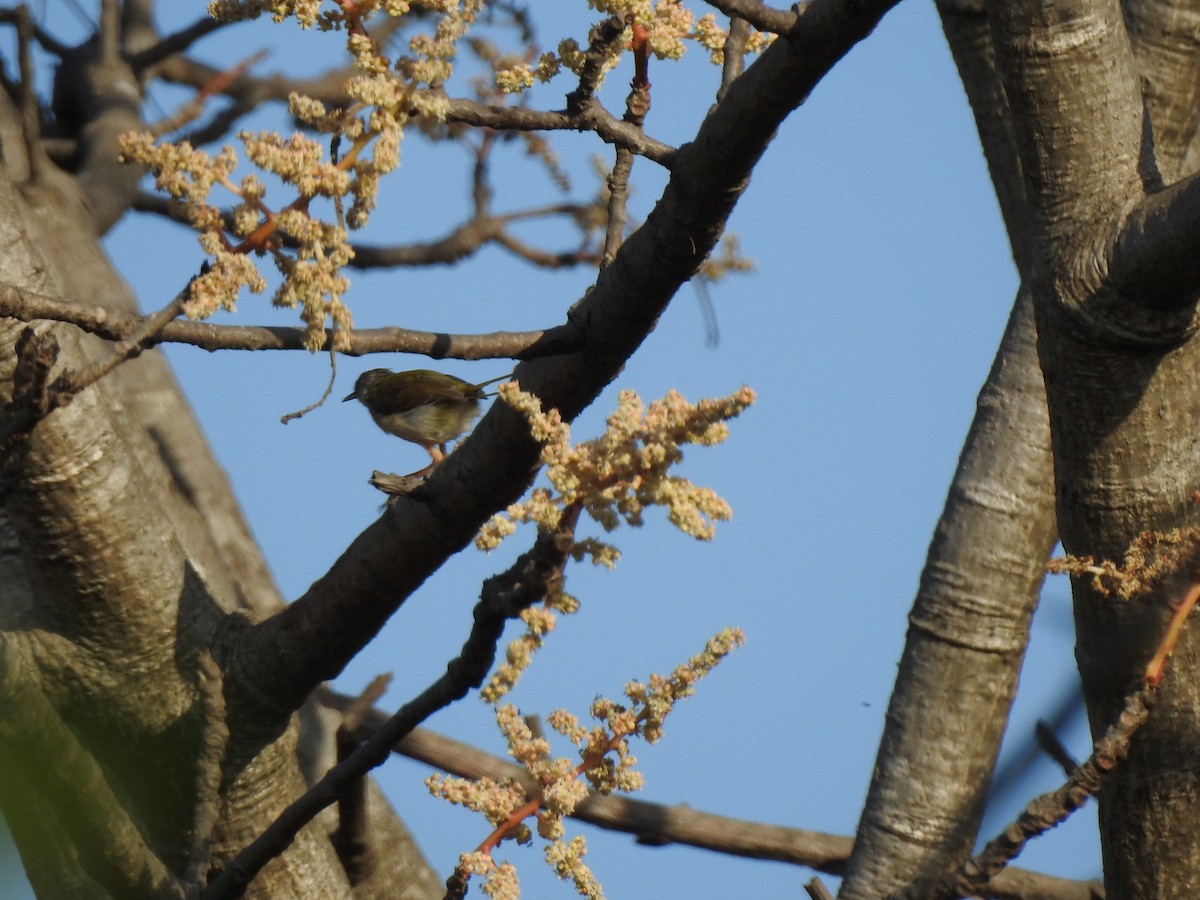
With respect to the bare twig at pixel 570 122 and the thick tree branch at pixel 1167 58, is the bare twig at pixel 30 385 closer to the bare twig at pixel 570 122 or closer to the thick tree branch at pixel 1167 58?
the bare twig at pixel 570 122

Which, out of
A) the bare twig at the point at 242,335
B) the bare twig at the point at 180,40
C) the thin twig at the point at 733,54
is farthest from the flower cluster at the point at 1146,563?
the bare twig at the point at 180,40

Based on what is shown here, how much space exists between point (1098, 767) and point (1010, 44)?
3.20 feet

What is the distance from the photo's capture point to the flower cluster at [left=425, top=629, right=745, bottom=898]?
75.5 inches

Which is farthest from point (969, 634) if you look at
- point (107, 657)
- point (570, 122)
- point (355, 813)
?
point (107, 657)

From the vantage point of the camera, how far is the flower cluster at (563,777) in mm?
1917

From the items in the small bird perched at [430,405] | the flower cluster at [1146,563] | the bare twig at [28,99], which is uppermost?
the small bird perched at [430,405]

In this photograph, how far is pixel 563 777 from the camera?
1958 millimetres

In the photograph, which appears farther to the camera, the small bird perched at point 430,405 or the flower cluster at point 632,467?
the small bird perched at point 430,405

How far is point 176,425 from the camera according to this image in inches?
174

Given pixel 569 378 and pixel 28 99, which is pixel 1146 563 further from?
pixel 28 99

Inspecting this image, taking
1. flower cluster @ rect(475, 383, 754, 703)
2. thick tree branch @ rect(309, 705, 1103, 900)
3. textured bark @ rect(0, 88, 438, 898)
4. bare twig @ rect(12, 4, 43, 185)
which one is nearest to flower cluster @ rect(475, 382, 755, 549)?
flower cluster @ rect(475, 383, 754, 703)

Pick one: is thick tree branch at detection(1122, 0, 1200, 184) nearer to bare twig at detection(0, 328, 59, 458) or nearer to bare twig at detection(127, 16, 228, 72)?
bare twig at detection(0, 328, 59, 458)

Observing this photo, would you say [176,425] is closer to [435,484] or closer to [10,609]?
[10,609]

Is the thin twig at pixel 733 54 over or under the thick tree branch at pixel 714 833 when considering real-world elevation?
over
